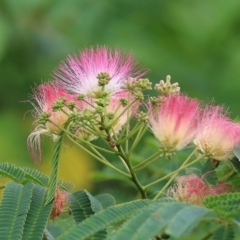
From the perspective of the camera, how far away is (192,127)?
1428mm

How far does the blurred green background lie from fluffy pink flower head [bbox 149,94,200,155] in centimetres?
167

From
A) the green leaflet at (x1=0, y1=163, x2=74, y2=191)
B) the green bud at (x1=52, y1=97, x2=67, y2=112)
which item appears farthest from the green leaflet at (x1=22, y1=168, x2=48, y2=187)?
the green bud at (x1=52, y1=97, x2=67, y2=112)

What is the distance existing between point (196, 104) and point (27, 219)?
38 centimetres

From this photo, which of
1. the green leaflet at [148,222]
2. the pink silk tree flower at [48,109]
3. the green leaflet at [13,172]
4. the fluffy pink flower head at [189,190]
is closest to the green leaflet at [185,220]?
the green leaflet at [148,222]

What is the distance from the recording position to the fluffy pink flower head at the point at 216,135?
1445mm

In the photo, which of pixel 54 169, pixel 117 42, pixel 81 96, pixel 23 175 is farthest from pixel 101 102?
pixel 117 42

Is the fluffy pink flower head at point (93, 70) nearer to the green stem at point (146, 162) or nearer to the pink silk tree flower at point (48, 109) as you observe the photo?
the pink silk tree flower at point (48, 109)

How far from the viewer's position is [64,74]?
1471 millimetres

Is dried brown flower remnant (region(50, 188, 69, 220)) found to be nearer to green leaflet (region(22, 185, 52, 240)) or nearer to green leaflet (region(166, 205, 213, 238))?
green leaflet (region(22, 185, 52, 240))

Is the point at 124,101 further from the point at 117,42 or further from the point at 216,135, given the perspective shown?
the point at 117,42

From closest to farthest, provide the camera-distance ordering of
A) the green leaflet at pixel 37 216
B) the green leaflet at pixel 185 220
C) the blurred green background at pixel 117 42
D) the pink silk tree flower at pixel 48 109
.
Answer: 1. the green leaflet at pixel 185 220
2. the green leaflet at pixel 37 216
3. the pink silk tree flower at pixel 48 109
4. the blurred green background at pixel 117 42

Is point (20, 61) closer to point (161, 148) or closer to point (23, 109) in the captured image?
point (23, 109)

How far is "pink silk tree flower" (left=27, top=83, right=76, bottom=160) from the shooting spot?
1.46 metres

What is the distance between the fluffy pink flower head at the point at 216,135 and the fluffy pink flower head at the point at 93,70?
16 centimetres
